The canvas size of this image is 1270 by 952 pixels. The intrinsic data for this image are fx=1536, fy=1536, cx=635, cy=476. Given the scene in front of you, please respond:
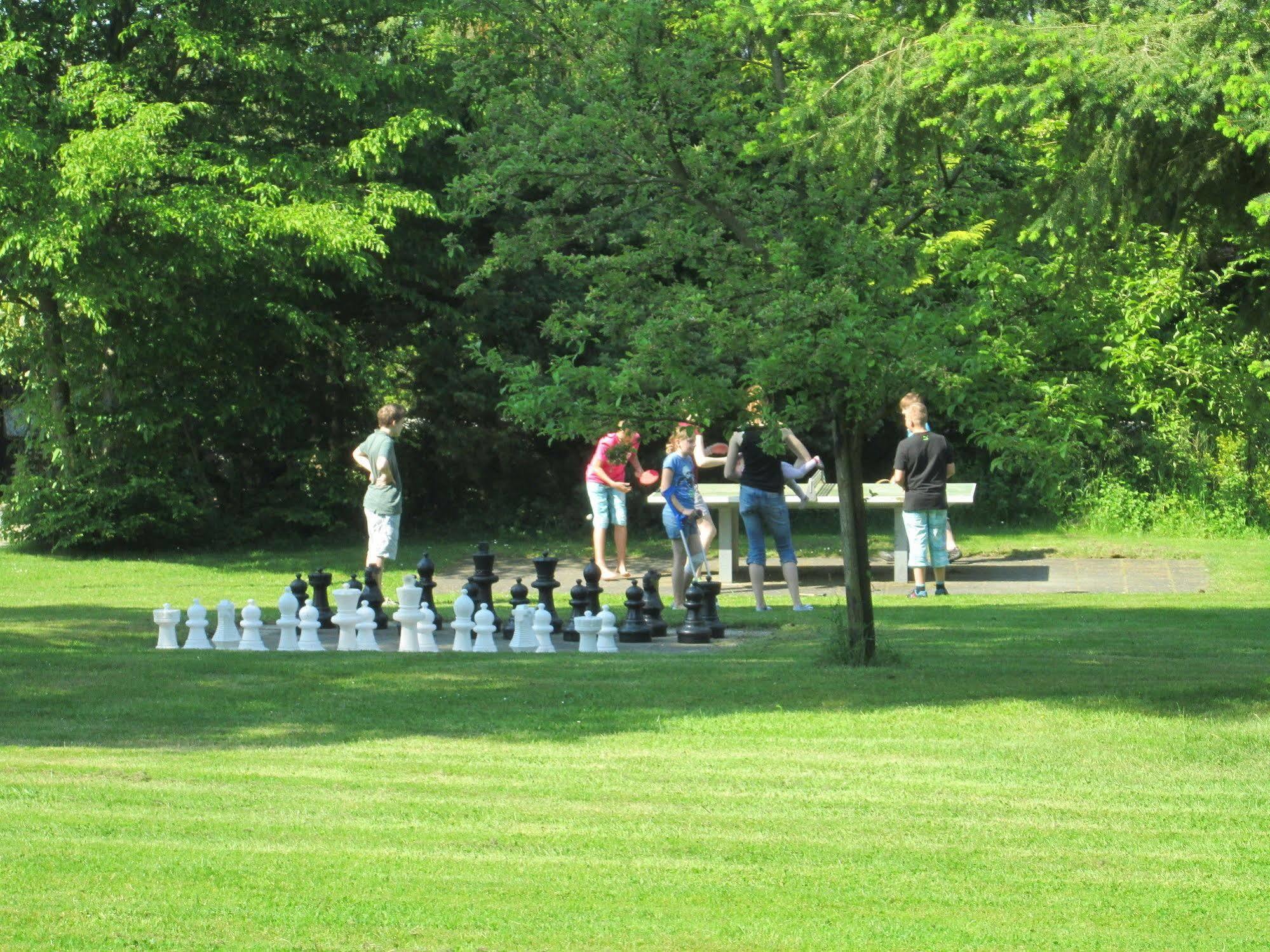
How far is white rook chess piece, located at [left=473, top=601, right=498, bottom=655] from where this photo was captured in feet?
34.4

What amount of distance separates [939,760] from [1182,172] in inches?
131

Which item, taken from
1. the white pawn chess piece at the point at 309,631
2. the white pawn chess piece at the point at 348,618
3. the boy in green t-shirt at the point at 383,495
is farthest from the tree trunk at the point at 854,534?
the boy in green t-shirt at the point at 383,495

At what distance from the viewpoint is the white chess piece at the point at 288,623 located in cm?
1080

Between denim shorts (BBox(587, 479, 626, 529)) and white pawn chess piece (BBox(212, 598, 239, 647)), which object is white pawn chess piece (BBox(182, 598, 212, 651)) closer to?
white pawn chess piece (BBox(212, 598, 239, 647))

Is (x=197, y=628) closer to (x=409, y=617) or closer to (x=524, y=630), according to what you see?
(x=409, y=617)

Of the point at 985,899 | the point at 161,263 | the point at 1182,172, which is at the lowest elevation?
the point at 985,899

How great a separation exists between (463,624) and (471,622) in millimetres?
214

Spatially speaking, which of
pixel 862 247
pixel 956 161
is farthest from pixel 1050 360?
pixel 862 247

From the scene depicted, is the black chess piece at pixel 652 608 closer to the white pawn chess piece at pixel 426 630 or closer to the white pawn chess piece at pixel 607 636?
the white pawn chess piece at pixel 607 636

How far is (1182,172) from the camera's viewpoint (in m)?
7.93

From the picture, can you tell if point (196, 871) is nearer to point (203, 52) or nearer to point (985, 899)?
point (985, 899)

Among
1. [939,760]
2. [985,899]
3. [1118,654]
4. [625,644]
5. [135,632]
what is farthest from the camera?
[135,632]

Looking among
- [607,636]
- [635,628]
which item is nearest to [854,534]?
[607,636]

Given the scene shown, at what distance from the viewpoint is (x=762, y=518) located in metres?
13.4
